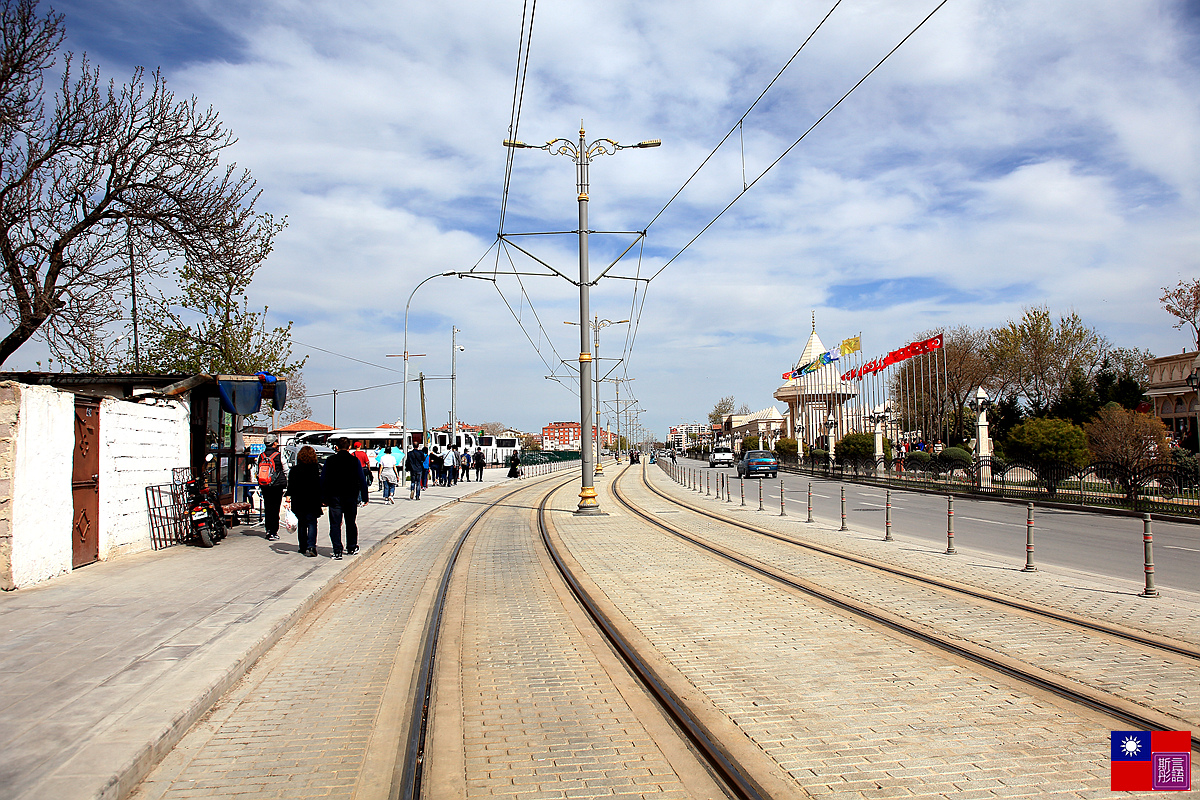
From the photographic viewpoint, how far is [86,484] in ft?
34.9

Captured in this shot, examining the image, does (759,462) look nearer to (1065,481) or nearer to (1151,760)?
(1065,481)

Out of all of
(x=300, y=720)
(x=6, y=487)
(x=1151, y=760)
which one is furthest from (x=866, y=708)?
(x=6, y=487)

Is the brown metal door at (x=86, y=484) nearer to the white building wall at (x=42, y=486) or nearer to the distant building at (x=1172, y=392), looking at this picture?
the white building wall at (x=42, y=486)

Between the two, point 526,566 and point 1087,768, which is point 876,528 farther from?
point 1087,768

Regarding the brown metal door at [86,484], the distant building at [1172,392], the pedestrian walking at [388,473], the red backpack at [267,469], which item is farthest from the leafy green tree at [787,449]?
the brown metal door at [86,484]

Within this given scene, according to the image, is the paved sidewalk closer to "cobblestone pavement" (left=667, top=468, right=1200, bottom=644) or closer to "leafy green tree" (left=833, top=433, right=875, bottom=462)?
"cobblestone pavement" (left=667, top=468, right=1200, bottom=644)

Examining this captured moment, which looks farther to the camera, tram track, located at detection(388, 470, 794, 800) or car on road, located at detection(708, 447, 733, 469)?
car on road, located at detection(708, 447, 733, 469)

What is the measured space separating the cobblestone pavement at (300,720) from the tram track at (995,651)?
4.58 meters

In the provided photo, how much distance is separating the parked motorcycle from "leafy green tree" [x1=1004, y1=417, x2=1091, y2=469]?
77.3 feet

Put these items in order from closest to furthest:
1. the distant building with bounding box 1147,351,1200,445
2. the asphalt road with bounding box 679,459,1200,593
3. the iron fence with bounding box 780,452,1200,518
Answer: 1. the asphalt road with bounding box 679,459,1200,593
2. the iron fence with bounding box 780,452,1200,518
3. the distant building with bounding box 1147,351,1200,445

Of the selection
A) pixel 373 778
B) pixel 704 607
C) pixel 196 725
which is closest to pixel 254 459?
pixel 704 607

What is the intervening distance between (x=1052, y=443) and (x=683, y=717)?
81.9 ft

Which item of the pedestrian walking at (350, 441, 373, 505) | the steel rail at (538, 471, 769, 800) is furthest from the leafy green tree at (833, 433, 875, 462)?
the steel rail at (538, 471, 769, 800)

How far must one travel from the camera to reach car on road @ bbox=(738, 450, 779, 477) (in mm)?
50500
